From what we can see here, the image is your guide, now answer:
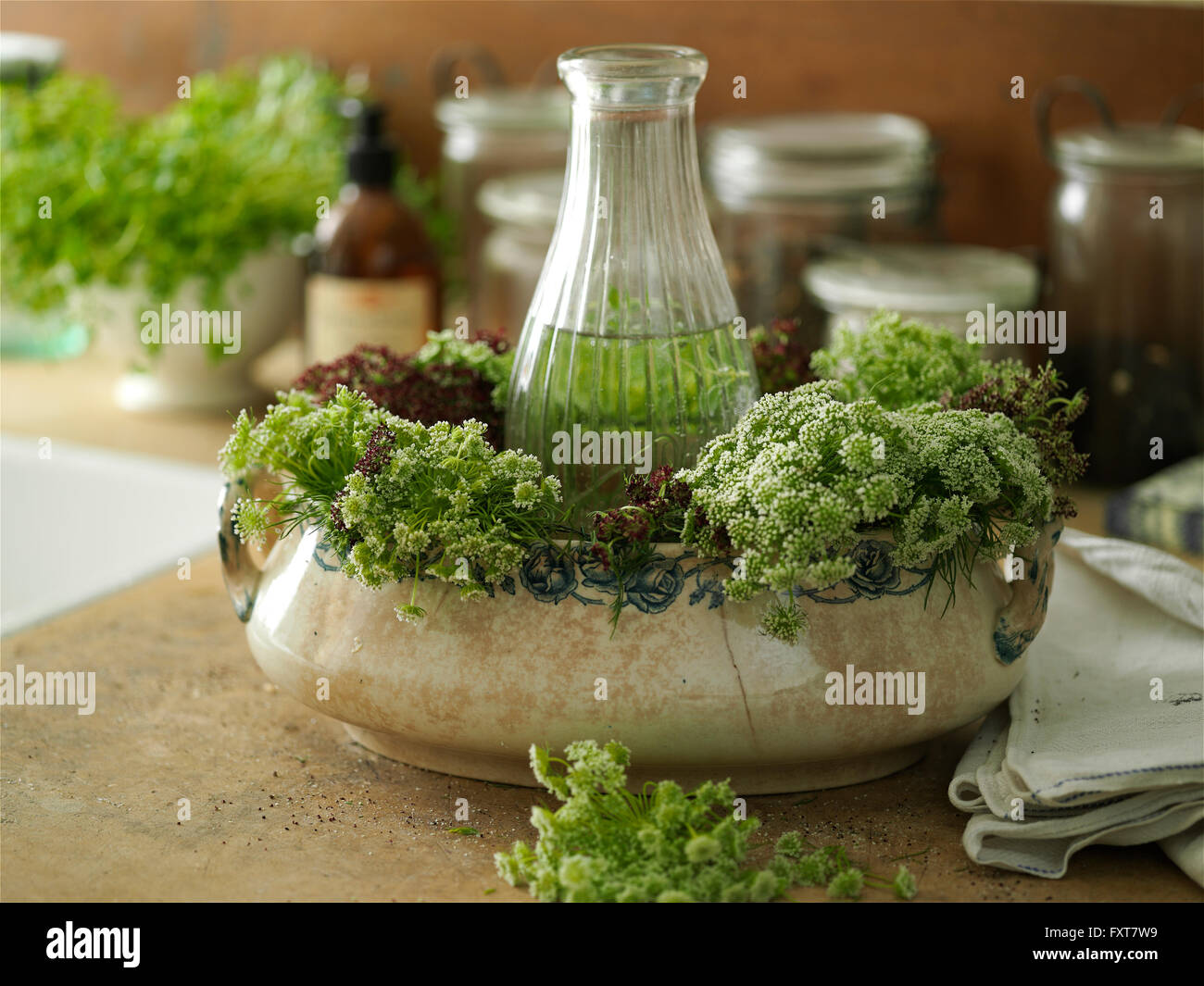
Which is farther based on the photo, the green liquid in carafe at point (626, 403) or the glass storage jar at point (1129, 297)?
the glass storage jar at point (1129, 297)

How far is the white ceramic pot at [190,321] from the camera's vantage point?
1.35m

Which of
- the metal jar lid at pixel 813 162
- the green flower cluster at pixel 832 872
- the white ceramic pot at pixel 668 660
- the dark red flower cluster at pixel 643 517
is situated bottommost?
the green flower cluster at pixel 832 872

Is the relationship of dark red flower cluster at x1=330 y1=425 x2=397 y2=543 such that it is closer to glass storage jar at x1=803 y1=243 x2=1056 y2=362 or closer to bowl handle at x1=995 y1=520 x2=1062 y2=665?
bowl handle at x1=995 y1=520 x2=1062 y2=665

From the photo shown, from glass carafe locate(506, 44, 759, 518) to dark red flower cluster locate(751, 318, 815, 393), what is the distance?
90mm

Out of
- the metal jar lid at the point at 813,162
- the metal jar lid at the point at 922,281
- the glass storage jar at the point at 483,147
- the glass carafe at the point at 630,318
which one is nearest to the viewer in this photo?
the glass carafe at the point at 630,318

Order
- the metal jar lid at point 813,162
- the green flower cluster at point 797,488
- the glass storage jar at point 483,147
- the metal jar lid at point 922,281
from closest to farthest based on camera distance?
the green flower cluster at point 797,488
the metal jar lid at point 922,281
the metal jar lid at point 813,162
the glass storage jar at point 483,147

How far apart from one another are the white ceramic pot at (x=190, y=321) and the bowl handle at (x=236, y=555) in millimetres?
662

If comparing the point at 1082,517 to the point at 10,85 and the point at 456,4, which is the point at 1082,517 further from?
the point at 10,85

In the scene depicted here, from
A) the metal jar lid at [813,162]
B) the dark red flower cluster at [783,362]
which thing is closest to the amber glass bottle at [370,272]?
the metal jar lid at [813,162]

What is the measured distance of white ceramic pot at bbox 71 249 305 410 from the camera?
1.35 metres

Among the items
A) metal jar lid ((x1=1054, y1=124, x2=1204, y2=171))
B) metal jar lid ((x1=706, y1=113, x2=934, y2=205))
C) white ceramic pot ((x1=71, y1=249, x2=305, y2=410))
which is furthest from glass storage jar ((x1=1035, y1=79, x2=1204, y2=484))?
white ceramic pot ((x1=71, y1=249, x2=305, y2=410))

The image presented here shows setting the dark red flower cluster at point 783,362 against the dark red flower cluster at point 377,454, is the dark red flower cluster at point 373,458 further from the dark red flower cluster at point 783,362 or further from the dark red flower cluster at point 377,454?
the dark red flower cluster at point 783,362
